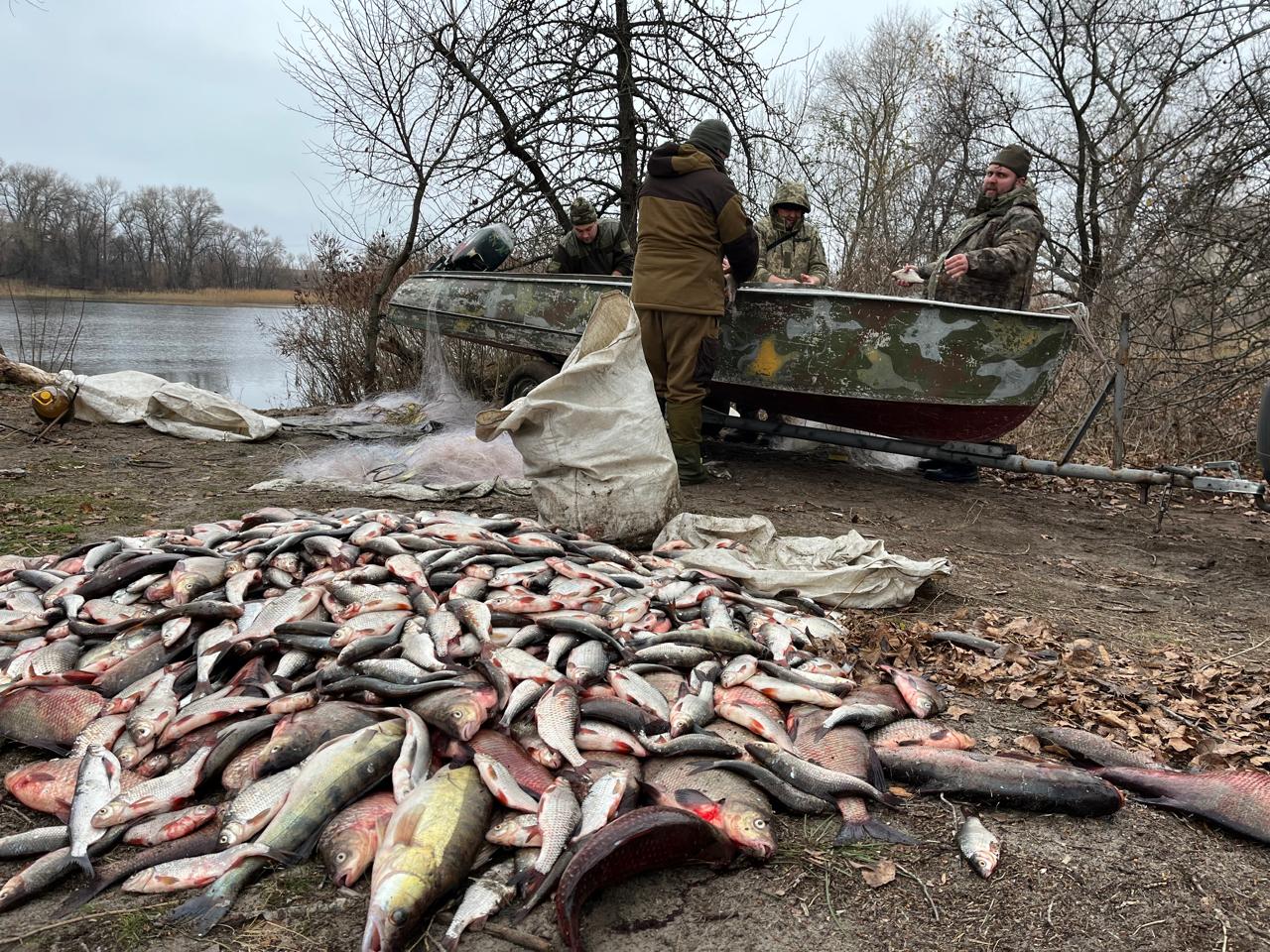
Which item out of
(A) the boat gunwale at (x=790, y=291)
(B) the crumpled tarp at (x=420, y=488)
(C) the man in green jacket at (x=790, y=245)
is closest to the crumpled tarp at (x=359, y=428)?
(A) the boat gunwale at (x=790, y=291)

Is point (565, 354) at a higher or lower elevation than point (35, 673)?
higher

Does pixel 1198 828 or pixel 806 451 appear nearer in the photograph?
pixel 1198 828

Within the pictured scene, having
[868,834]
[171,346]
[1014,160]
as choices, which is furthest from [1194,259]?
[171,346]

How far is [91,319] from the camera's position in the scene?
33.0 m

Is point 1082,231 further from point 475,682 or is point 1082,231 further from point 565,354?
point 475,682

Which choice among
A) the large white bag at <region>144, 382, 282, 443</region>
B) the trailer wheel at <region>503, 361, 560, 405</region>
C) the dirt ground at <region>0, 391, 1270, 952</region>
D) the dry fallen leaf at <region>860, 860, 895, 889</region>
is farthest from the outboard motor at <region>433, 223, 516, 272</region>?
the dry fallen leaf at <region>860, 860, 895, 889</region>

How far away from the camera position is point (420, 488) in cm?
633

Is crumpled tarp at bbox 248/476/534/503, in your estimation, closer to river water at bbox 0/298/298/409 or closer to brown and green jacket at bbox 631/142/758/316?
brown and green jacket at bbox 631/142/758/316

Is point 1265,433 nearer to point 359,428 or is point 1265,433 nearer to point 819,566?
point 819,566

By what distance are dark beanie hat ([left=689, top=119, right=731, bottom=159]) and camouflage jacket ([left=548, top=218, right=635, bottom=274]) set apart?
1988mm

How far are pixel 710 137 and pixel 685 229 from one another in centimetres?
74

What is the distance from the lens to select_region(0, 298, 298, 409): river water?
1658 cm

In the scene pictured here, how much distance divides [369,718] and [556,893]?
1045mm


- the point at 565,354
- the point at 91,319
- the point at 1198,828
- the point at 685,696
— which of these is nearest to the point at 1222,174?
the point at 565,354
